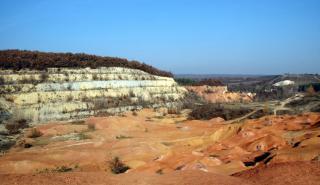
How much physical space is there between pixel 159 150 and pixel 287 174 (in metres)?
12.2

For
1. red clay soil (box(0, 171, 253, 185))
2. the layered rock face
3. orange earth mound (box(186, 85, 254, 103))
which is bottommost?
orange earth mound (box(186, 85, 254, 103))

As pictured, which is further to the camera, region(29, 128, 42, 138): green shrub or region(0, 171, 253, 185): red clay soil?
region(29, 128, 42, 138): green shrub

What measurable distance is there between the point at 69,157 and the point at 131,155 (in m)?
3.50

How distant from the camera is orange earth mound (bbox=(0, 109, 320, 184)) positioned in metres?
15.4

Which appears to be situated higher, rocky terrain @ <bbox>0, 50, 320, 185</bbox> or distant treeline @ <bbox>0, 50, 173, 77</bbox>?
distant treeline @ <bbox>0, 50, 173, 77</bbox>

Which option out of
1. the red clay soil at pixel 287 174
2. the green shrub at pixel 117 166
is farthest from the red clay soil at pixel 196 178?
the green shrub at pixel 117 166

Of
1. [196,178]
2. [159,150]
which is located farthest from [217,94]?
[196,178]

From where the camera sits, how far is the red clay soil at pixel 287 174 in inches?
551

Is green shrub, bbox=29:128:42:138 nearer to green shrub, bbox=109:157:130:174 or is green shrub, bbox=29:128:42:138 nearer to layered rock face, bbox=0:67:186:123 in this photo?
layered rock face, bbox=0:67:186:123

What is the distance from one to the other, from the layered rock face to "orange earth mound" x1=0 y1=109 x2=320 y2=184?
6.49 meters

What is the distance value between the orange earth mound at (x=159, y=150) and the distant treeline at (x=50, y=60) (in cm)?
1273

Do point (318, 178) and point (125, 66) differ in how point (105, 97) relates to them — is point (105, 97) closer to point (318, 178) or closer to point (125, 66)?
point (125, 66)

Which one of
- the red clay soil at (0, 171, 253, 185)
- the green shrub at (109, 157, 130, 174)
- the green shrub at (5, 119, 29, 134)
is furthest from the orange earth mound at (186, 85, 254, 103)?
the red clay soil at (0, 171, 253, 185)

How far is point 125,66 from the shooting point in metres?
59.9
